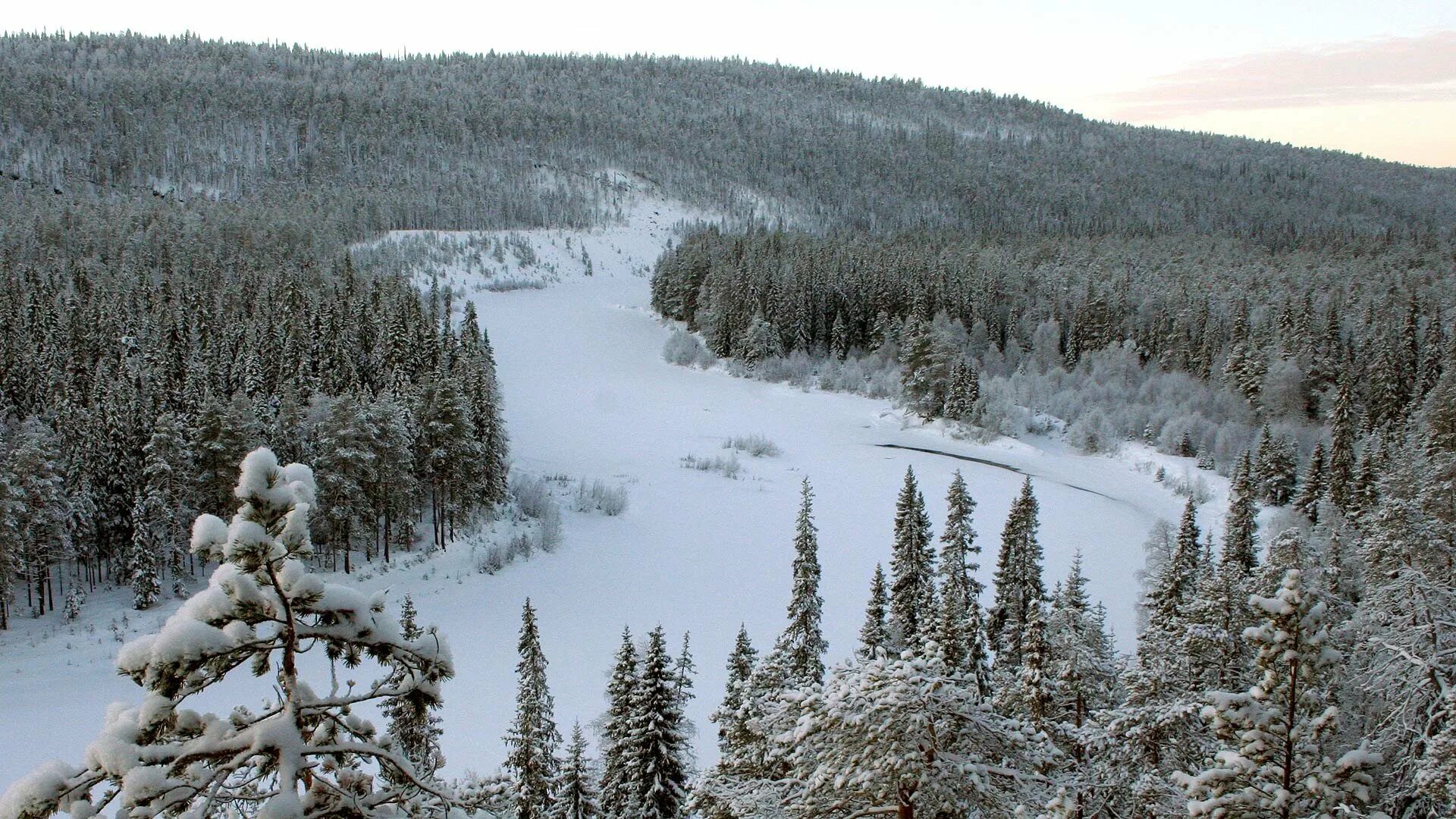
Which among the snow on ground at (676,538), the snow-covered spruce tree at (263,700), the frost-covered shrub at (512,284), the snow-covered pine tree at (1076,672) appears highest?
the frost-covered shrub at (512,284)

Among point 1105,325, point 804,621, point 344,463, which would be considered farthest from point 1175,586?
point 1105,325

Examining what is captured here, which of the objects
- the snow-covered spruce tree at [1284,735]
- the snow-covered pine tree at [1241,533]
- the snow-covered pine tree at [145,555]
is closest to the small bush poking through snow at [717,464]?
the snow-covered pine tree at [1241,533]

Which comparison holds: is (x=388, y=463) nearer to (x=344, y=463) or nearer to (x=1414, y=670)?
(x=344, y=463)

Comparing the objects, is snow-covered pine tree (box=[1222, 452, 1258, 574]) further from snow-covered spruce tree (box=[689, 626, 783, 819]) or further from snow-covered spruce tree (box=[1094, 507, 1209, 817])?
snow-covered spruce tree (box=[689, 626, 783, 819])

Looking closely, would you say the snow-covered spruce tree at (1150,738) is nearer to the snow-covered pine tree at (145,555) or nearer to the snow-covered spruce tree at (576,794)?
the snow-covered spruce tree at (576,794)

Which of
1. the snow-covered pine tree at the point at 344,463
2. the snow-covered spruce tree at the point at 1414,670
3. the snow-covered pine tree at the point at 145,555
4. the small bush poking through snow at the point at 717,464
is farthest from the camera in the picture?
the small bush poking through snow at the point at 717,464

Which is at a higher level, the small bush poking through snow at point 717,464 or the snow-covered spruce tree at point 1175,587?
the snow-covered spruce tree at point 1175,587

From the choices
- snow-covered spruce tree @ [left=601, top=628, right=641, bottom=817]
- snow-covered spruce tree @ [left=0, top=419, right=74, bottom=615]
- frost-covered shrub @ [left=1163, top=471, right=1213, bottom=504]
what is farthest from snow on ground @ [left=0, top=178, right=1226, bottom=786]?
snow-covered spruce tree @ [left=601, top=628, right=641, bottom=817]
